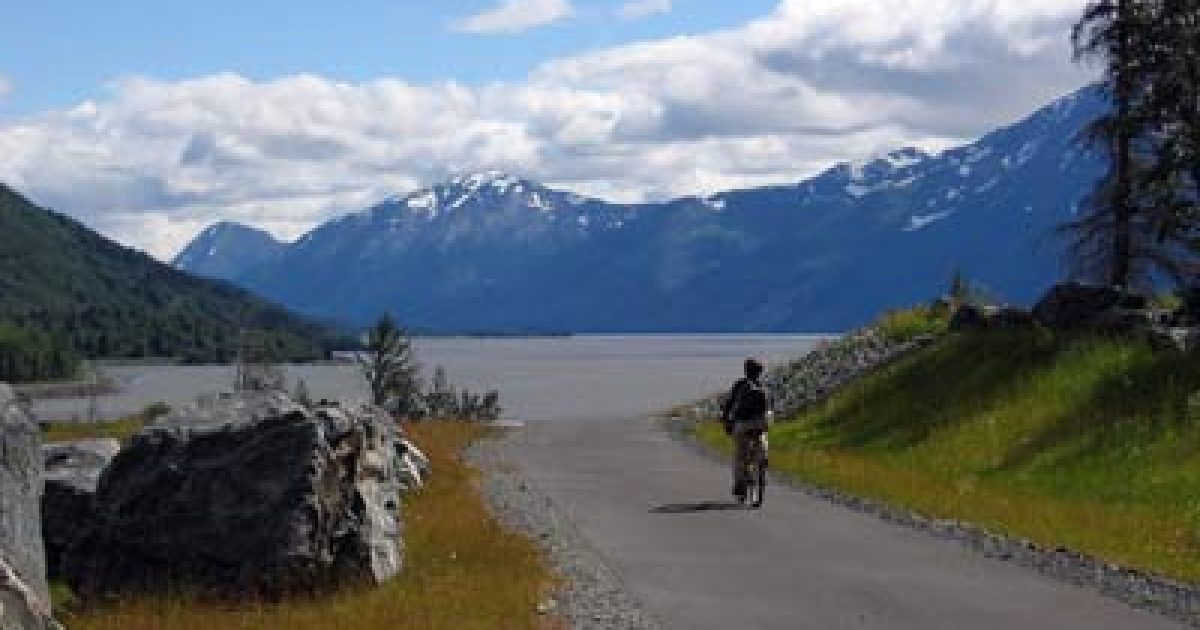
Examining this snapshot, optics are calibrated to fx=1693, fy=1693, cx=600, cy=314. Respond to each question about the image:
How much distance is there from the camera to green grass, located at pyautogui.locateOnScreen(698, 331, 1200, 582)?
1059 inches

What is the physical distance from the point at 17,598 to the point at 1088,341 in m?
36.0

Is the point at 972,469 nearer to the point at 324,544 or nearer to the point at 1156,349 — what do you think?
the point at 1156,349

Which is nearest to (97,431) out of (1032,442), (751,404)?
(1032,442)

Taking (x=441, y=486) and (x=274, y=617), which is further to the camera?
(x=441, y=486)

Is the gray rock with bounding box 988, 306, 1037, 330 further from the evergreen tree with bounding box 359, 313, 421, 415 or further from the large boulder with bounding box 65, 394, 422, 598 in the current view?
the evergreen tree with bounding box 359, 313, 421, 415

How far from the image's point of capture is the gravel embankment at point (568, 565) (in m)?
16.5

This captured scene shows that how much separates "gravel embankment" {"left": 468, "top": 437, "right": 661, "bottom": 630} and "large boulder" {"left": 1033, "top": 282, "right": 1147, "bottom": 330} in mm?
18328

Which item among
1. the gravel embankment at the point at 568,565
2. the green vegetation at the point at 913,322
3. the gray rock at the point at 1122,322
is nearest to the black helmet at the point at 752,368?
the gravel embankment at the point at 568,565

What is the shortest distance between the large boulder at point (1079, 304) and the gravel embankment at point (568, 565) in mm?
18328

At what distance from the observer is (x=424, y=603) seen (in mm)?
16969

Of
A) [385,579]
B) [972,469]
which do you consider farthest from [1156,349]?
[385,579]

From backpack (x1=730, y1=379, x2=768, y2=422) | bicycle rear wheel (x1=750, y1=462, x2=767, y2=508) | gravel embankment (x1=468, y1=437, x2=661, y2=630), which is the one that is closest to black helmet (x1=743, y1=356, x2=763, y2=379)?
backpack (x1=730, y1=379, x2=768, y2=422)

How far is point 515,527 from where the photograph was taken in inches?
949

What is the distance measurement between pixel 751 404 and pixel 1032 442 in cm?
1195
